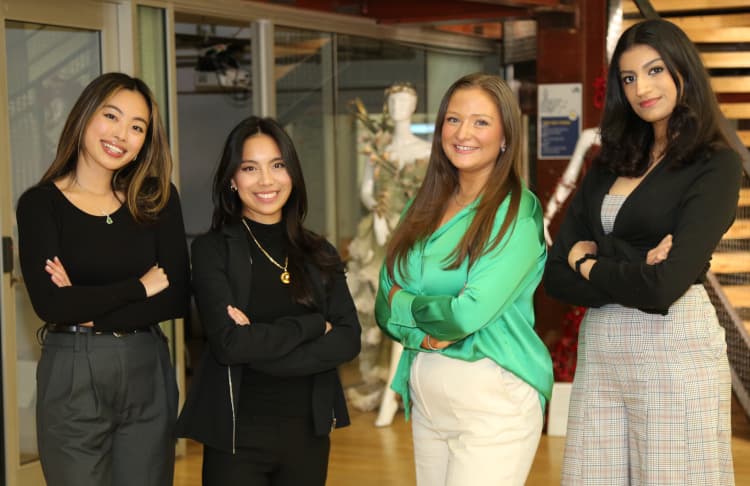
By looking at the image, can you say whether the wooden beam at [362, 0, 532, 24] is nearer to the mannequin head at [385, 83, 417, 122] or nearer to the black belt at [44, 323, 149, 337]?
the mannequin head at [385, 83, 417, 122]

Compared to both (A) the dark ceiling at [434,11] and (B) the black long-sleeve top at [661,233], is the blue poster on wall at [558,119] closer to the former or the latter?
(A) the dark ceiling at [434,11]

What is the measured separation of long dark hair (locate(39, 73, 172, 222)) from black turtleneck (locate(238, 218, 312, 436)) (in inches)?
12.1

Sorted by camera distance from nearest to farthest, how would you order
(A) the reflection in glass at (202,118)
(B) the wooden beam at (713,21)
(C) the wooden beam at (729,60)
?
(C) the wooden beam at (729,60) < (B) the wooden beam at (713,21) < (A) the reflection in glass at (202,118)

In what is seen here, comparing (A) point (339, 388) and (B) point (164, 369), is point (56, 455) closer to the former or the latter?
(B) point (164, 369)

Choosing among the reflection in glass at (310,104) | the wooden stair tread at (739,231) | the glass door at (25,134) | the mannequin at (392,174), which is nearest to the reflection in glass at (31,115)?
the glass door at (25,134)

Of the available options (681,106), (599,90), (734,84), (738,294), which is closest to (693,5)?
(734,84)

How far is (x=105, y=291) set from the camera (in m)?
2.70

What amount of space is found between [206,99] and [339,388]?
7.52 m

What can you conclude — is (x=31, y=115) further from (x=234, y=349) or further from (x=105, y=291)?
(x=234, y=349)

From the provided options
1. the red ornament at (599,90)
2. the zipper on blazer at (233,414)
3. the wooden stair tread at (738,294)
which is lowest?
the wooden stair tread at (738,294)

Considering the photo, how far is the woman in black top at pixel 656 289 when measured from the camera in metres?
2.51

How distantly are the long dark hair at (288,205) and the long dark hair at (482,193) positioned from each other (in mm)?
222

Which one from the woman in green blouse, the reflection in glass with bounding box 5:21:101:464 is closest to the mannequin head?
the reflection in glass with bounding box 5:21:101:464

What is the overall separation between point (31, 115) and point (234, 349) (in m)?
2.50
